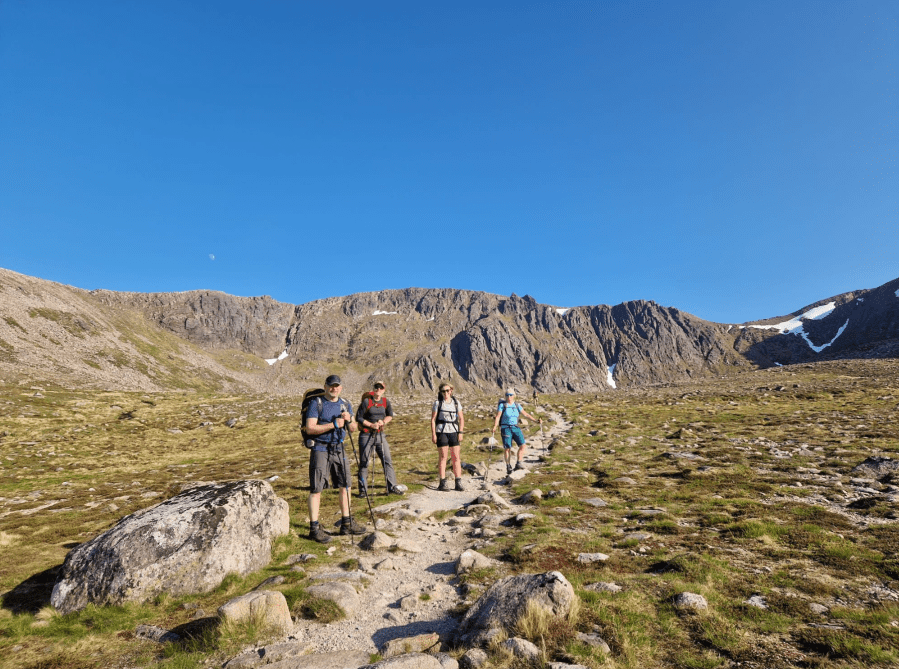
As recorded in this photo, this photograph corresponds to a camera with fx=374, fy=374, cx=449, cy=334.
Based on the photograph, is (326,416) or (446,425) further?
(446,425)

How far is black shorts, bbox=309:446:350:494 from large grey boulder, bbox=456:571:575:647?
5.91 meters

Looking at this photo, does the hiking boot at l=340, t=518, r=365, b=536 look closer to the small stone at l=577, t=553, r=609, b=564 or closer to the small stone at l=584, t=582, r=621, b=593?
the small stone at l=577, t=553, r=609, b=564

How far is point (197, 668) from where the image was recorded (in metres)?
5.30

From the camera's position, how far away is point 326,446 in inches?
418

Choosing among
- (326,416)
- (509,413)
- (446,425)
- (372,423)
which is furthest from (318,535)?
(509,413)

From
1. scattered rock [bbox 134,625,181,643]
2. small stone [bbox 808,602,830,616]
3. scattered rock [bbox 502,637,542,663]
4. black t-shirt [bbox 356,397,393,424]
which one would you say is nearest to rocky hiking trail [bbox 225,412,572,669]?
scattered rock [bbox 502,637,542,663]

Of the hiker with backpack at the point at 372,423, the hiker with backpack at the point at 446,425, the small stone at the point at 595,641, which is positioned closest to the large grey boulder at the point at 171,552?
the hiker with backpack at the point at 372,423

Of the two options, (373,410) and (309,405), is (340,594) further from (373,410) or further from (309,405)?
(373,410)

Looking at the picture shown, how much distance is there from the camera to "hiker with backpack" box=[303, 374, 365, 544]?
1026 centimetres

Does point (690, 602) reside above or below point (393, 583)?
above

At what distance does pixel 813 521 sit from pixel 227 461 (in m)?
31.1

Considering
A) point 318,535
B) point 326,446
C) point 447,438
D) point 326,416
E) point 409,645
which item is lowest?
point 318,535

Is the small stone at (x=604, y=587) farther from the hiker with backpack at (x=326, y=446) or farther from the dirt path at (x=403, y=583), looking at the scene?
the hiker with backpack at (x=326, y=446)

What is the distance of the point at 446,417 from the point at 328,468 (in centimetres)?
577
